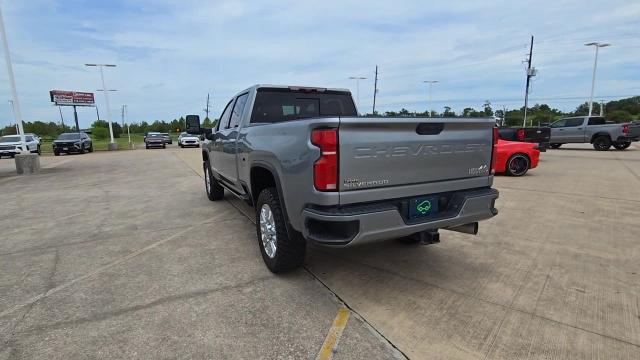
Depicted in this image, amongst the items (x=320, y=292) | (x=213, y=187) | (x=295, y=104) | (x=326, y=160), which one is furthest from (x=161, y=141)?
(x=326, y=160)

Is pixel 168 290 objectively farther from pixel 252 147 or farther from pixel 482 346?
pixel 482 346

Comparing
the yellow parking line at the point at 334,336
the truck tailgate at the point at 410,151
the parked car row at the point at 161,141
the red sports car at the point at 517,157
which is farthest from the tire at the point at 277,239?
the parked car row at the point at 161,141

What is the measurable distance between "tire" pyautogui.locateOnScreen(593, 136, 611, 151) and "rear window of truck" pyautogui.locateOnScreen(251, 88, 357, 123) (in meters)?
18.4

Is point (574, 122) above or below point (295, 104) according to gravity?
below

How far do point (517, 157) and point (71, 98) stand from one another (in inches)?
2327

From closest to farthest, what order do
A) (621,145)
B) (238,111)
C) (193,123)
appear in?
(238,111)
(193,123)
(621,145)

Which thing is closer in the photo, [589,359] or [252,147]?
[589,359]

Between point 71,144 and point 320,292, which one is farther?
point 71,144

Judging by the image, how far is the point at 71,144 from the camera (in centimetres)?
2452

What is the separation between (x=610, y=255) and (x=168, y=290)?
4494mm

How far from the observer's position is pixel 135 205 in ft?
23.0

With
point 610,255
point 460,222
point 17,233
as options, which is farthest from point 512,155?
point 17,233

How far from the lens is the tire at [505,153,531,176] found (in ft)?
31.7

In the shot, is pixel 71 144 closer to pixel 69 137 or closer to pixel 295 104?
pixel 69 137
